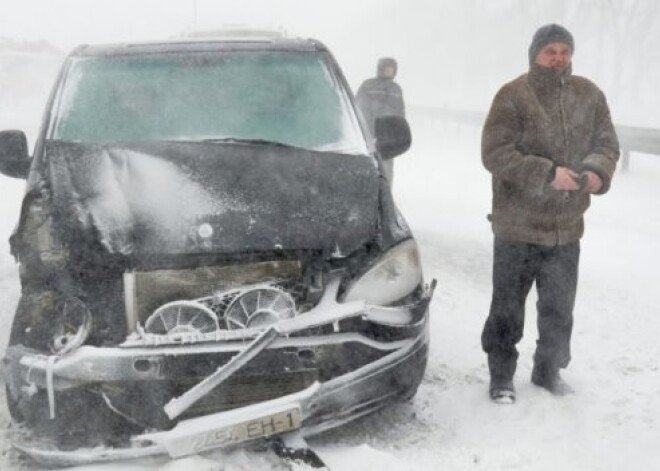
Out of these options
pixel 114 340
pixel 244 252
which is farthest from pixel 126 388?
→ pixel 244 252

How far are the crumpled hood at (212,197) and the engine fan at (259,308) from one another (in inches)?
7.2

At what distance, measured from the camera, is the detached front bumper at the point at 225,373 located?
285cm

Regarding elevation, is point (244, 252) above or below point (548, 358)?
above

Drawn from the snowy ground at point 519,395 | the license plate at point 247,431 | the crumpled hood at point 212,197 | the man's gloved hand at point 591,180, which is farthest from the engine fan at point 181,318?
the man's gloved hand at point 591,180

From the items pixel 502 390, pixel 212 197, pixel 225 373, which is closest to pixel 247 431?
pixel 225 373

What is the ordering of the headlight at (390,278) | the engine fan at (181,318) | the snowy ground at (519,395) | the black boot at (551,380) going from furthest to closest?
the black boot at (551,380)
the snowy ground at (519,395)
the headlight at (390,278)
the engine fan at (181,318)

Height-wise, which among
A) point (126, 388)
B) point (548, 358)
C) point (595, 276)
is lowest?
point (595, 276)

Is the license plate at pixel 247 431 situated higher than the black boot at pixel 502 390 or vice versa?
the license plate at pixel 247 431

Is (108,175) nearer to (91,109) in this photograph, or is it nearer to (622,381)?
(91,109)

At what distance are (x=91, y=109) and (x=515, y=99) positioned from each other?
2214mm

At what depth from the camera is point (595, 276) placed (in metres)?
6.63

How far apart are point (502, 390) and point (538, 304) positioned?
48 centimetres

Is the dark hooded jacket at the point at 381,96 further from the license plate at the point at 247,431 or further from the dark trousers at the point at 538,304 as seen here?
the license plate at the point at 247,431

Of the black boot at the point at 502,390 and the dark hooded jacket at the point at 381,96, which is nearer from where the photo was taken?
the black boot at the point at 502,390
